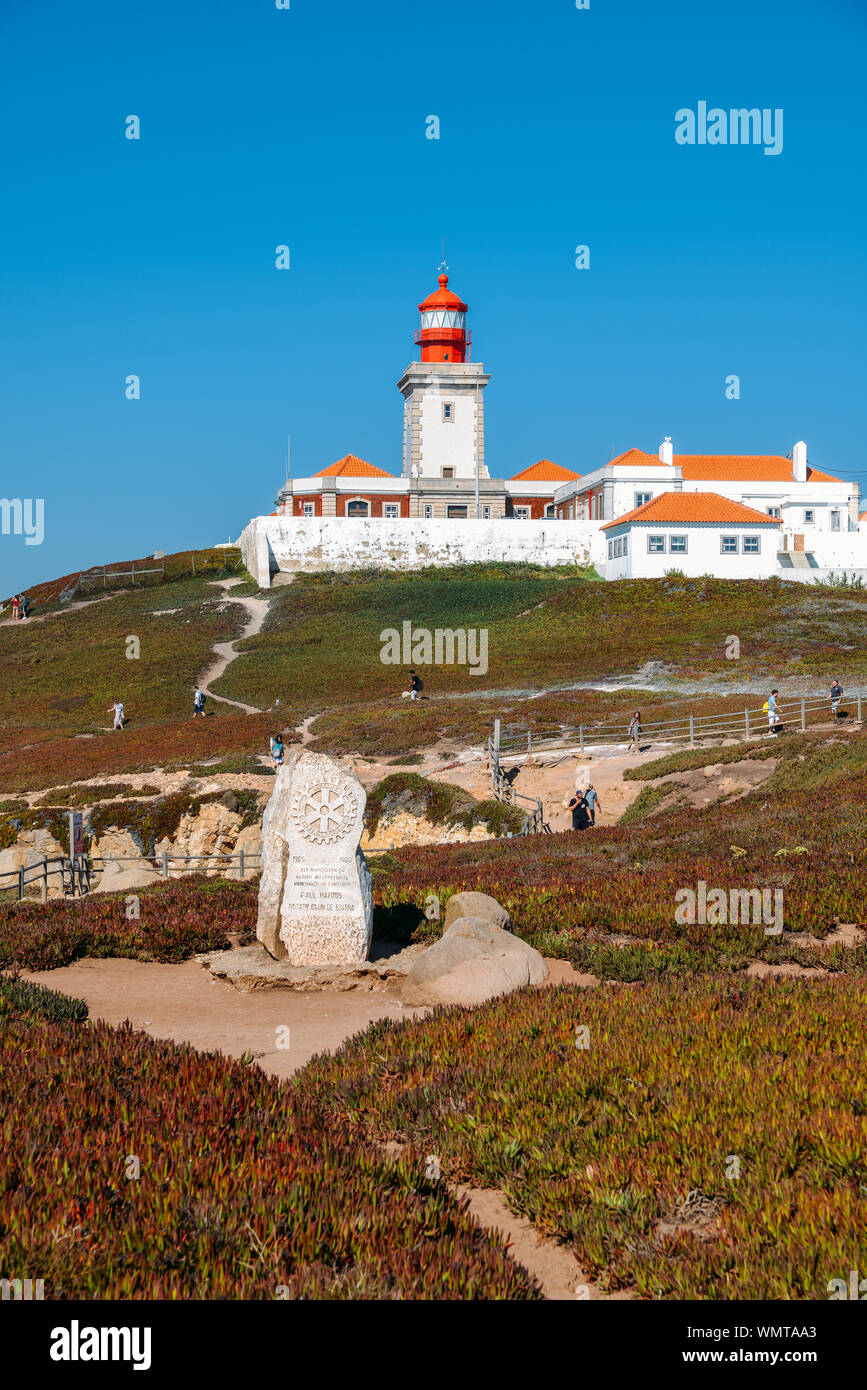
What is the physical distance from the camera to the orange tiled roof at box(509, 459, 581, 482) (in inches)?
3930

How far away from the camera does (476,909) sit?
44.0ft

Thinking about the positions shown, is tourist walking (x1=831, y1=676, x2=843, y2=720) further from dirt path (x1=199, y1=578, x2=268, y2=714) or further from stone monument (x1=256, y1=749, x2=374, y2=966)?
dirt path (x1=199, y1=578, x2=268, y2=714)

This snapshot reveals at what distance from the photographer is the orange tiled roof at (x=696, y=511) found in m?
74.4

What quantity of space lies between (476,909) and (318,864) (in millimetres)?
2058

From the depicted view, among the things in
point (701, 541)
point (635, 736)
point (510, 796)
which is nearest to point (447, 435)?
point (701, 541)

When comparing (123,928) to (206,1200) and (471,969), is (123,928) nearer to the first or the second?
(471,969)

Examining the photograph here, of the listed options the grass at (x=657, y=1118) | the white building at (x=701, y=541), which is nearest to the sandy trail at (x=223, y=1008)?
the grass at (x=657, y=1118)

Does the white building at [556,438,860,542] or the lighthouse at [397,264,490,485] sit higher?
the lighthouse at [397,264,490,485]

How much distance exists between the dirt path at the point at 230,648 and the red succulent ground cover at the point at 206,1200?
143 feet

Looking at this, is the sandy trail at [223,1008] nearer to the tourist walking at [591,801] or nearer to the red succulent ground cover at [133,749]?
the tourist walking at [591,801]

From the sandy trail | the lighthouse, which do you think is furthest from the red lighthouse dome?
the sandy trail

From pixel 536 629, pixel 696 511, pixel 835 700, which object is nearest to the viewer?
pixel 835 700

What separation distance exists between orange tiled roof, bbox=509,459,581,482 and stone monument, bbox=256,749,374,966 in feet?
291
